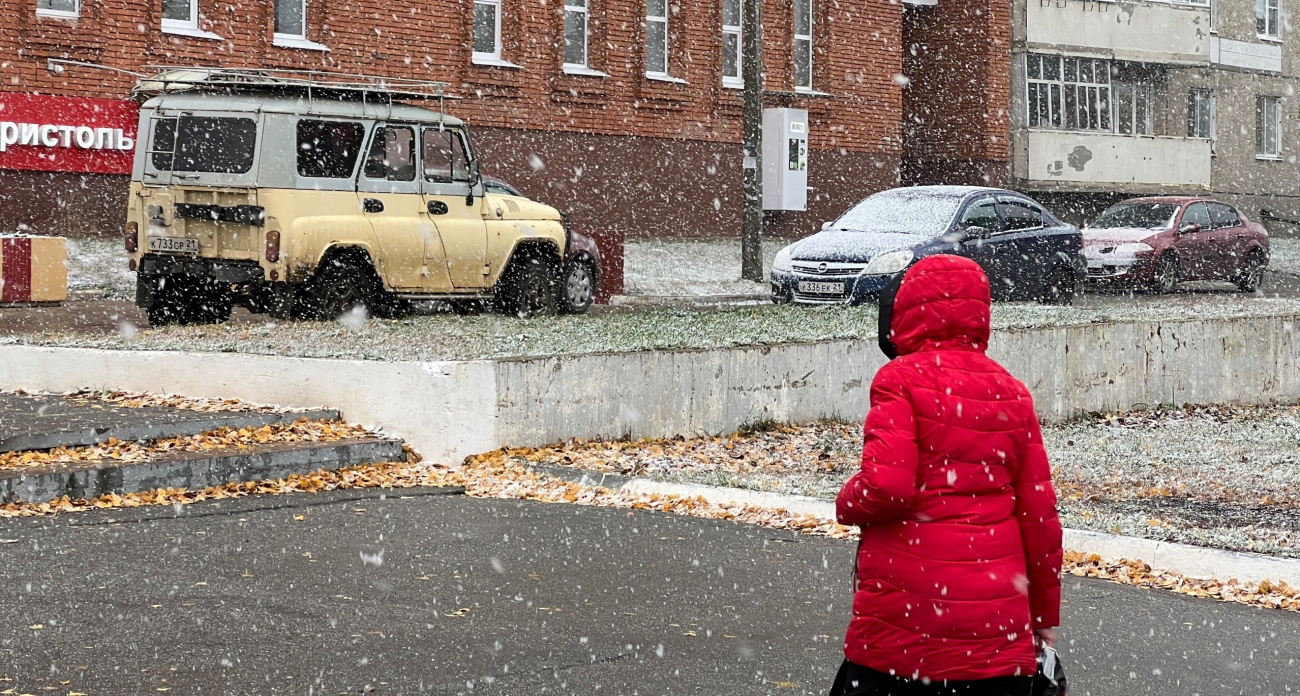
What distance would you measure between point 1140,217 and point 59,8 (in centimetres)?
1675

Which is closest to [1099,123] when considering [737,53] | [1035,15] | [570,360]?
[1035,15]

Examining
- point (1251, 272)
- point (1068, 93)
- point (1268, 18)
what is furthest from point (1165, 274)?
point (1268, 18)

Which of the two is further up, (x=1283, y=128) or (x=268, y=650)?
(x=1283, y=128)

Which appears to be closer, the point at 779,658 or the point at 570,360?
the point at 779,658

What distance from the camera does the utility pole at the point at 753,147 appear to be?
26.2m

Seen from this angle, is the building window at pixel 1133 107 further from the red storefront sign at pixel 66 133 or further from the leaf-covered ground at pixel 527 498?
the leaf-covered ground at pixel 527 498

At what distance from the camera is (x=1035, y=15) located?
139 ft

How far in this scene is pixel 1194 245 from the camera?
28031mm

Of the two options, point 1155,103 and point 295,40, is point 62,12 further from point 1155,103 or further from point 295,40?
point 1155,103

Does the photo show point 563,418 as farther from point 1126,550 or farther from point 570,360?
point 1126,550

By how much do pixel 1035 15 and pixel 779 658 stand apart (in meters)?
38.3

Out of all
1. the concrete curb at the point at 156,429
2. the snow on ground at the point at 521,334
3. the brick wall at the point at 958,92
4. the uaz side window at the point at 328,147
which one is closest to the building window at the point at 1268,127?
the brick wall at the point at 958,92

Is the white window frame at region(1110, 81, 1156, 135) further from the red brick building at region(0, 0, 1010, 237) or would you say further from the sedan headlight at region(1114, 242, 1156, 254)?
the sedan headlight at region(1114, 242, 1156, 254)

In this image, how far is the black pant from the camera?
3.76 metres
